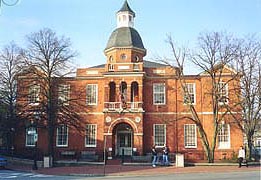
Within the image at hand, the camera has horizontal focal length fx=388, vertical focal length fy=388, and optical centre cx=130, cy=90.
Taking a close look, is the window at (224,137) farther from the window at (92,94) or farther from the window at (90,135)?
the window at (92,94)

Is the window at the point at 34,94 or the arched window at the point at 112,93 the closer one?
the window at the point at 34,94

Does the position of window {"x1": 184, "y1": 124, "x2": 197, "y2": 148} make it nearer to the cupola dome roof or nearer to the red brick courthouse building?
the red brick courthouse building

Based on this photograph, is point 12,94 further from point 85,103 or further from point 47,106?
point 85,103

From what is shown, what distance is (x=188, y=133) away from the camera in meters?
42.5

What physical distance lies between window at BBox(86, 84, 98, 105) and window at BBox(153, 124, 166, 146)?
7.44 meters

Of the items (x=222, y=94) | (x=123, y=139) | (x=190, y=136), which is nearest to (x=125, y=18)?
(x=123, y=139)

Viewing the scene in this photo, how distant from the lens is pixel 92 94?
44062 mm

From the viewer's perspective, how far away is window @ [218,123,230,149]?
41.9 metres

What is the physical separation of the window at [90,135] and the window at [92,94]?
2718mm

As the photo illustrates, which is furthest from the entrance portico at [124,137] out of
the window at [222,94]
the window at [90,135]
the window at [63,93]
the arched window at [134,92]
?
the window at [222,94]

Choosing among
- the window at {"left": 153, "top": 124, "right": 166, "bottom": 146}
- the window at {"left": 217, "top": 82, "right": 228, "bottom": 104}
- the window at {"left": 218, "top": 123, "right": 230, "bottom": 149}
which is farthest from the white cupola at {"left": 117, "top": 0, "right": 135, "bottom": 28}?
the window at {"left": 218, "top": 123, "right": 230, "bottom": 149}

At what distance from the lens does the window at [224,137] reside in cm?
4194

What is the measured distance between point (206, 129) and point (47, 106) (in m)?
17.5

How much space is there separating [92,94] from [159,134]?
28.9ft
